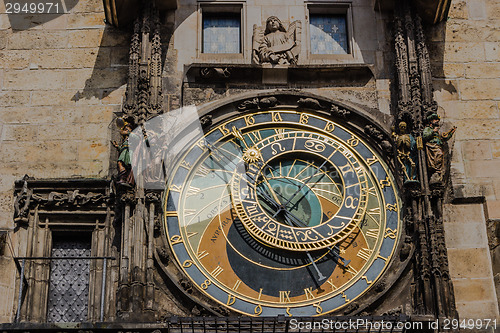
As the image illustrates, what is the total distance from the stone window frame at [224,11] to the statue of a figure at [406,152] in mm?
2278

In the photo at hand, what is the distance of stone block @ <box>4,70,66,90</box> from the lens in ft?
45.5

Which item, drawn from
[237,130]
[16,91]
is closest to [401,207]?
[237,130]

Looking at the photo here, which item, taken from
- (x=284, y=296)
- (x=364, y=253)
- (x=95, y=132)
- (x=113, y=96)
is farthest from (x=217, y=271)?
(x=113, y=96)

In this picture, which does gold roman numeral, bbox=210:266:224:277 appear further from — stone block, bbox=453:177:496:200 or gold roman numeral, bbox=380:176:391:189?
stone block, bbox=453:177:496:200

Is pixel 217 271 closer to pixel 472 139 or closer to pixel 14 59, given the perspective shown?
pixel 472 139

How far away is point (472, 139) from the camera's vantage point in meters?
13.5

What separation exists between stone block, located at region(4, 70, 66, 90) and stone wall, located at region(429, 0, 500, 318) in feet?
16.0

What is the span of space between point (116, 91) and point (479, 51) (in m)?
4.77

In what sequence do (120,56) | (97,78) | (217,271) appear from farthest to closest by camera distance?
(120,56)
(97,78)
(217,271)

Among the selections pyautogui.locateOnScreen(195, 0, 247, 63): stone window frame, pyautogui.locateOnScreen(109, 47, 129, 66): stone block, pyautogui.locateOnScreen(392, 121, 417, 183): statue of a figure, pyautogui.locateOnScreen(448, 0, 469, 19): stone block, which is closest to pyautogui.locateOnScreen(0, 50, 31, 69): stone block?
pyautogui.locateOnScreen(109, 47, 129, 66): stone block

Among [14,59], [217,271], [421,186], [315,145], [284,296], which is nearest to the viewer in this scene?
[284,296]

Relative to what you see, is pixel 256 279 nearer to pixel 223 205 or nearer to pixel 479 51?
pixel 223 205

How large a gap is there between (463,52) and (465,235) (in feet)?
8.81

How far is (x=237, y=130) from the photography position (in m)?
13.3
